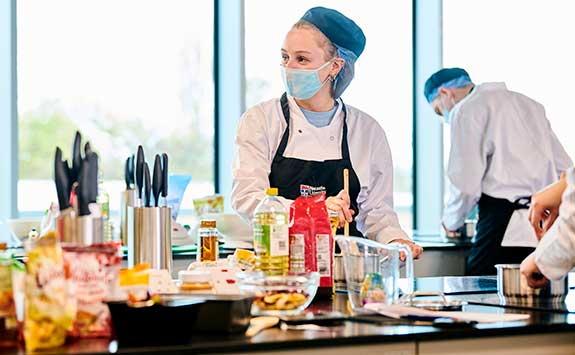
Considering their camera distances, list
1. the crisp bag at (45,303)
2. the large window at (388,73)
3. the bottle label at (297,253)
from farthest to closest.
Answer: the large window at (388,73) < the bottle label at (297,253) < the crisp bag at (45,303)

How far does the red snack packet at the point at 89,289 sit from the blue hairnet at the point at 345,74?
69.5 inches

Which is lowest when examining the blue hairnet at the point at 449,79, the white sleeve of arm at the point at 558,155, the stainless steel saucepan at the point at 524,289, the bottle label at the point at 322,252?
the stainless steel saucepan at the point at 524,289

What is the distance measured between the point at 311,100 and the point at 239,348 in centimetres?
180

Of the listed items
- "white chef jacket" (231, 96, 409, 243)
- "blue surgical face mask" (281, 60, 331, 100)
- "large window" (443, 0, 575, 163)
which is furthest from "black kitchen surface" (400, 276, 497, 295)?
"large window" (443, 0, 575, 163)

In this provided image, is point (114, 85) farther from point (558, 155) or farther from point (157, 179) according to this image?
point (157, 179)

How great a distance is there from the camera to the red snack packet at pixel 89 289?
1881 mm

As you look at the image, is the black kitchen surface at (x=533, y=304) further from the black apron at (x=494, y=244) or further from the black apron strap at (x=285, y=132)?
the black apron at (x=494, y=244)

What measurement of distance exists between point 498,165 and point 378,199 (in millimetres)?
1424

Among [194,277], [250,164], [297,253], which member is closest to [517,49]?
[250,164]

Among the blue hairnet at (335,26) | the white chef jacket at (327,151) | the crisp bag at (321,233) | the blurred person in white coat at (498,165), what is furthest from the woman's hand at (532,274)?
the blurred person in white coat at (498,165)

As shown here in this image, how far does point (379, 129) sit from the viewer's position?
3.57 metres

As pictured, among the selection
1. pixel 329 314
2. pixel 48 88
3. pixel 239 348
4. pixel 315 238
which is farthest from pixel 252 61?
pixel 239 348

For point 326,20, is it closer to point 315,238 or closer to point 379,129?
point 379,129

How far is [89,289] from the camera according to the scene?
189 cm
